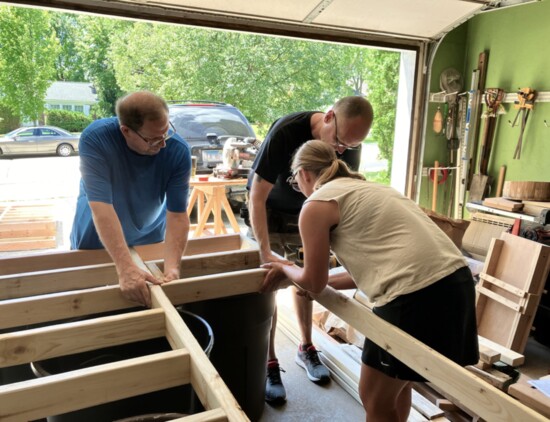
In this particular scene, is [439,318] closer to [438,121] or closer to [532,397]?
[532,397]

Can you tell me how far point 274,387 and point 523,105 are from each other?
3.64m

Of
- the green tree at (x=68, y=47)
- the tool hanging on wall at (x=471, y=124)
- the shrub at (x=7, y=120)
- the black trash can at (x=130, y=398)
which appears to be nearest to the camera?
the black trash can at (x=130, y=398)

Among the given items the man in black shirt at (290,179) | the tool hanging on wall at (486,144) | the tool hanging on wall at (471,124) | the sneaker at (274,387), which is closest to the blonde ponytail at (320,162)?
the man in black shirt at (290,179)

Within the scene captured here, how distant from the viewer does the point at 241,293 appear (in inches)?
71.7


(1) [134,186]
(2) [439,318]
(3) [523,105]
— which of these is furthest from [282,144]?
(3) [523,105]

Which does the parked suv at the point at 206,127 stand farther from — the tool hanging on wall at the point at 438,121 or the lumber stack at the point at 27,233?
the tool hanging on wall at the point at 438,121

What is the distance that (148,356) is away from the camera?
1169 mm

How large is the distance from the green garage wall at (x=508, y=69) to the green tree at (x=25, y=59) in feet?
40.0

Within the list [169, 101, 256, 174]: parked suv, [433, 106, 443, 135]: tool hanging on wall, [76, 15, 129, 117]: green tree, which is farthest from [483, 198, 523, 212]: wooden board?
[76, 15, 129, 117]: green tree

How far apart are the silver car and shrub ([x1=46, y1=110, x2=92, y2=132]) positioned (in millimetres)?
5200

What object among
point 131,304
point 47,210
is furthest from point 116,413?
point 47,210

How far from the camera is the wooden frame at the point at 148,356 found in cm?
104

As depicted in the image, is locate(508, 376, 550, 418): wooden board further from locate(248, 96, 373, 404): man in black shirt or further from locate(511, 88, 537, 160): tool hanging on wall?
locate(511, 88, 537, 160): tool hanging on wall

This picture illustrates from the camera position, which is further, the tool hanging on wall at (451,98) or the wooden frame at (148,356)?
the tool hanging on wall at (451,98)
